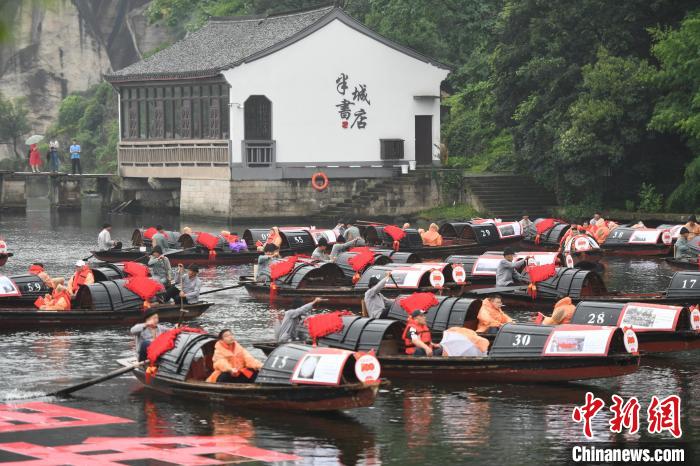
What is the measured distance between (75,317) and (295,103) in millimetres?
37343

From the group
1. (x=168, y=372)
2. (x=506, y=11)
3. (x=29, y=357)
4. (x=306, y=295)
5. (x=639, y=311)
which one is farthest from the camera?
(x=506, y=11)

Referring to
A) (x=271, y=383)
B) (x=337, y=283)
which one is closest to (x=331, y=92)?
(x=337, y=283)

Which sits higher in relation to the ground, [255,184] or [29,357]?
[255,184]

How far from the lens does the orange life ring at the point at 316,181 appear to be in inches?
2677

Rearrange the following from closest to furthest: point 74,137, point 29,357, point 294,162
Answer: point 29,357, point 294,162, point 74,137

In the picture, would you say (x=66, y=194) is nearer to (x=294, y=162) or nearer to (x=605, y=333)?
(x=294, y=162)

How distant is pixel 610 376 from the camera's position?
23734 millimetres

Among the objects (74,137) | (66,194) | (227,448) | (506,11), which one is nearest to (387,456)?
(227,448)

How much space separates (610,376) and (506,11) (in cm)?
4128

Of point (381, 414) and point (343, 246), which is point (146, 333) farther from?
point (343, 246)

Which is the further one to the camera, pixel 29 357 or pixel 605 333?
pixel 29 357

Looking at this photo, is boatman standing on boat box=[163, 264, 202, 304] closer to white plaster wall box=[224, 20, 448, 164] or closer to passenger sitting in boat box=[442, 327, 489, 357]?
passenger sitting in boat box=[442, 327, 489, 357]

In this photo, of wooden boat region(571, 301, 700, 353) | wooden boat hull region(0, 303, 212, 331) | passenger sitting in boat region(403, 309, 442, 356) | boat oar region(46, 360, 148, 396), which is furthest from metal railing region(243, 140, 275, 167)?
boat oar region(46, 360, 148, 396)

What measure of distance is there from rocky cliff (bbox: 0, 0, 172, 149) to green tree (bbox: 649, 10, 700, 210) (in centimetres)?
5844
